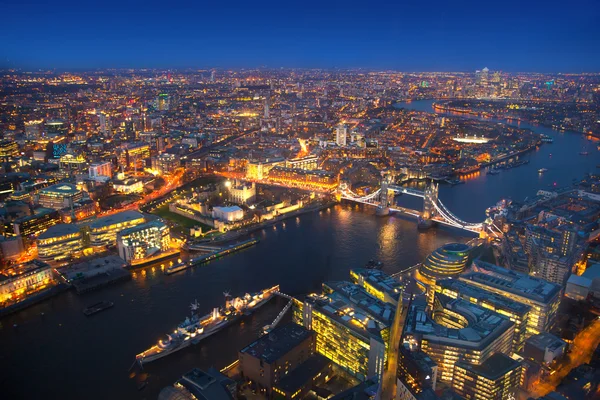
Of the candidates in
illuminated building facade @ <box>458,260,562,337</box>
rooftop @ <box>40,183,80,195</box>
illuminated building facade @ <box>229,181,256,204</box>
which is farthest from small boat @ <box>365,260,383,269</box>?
rooftop @ <box>40,183,80,195</box>

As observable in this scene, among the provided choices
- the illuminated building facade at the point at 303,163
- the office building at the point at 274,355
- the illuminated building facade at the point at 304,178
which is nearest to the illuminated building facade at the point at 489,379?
the office building at the point at 274,355

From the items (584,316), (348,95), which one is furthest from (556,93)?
(584,316)

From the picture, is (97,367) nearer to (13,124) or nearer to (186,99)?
(13,124)

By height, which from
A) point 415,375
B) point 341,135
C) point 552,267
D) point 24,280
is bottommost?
point 24,280

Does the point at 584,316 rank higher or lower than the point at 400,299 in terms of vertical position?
lower

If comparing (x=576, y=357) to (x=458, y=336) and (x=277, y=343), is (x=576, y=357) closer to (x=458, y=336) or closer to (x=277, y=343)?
(x=458, y=336)

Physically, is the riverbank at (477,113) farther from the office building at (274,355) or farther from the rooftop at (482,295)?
the office building at (274,355)

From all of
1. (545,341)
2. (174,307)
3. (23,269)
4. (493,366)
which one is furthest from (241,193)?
(493,366)
